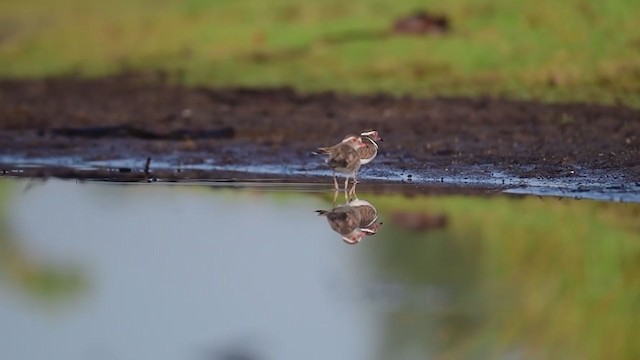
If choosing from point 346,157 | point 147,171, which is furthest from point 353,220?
point 147,171

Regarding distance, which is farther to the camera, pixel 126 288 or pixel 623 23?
pixel 623 23

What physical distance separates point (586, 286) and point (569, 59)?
600 cm

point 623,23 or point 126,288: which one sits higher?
point 623,23

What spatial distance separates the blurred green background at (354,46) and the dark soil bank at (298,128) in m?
0.37

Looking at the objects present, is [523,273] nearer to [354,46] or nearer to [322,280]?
[322,280]

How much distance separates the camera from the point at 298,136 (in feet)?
42.9

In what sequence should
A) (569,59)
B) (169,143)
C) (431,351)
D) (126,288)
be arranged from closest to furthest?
1. (431,351)
2. (126,288)
3. (169,143)
4. (569,59)

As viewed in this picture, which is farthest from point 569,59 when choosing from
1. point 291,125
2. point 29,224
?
point 29,224

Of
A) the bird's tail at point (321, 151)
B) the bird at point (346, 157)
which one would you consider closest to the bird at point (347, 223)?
the bird at point (346, 157)

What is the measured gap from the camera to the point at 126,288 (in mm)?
8898

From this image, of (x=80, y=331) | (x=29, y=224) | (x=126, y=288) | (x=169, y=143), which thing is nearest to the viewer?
(x=80, y=331)

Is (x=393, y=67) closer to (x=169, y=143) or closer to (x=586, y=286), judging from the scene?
(x=169, y=143)

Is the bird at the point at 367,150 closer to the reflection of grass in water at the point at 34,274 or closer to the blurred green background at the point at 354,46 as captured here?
the reflection of grass in water at the point at 34,274

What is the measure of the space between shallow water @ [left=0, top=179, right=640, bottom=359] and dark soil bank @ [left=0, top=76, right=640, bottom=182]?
1268mm
